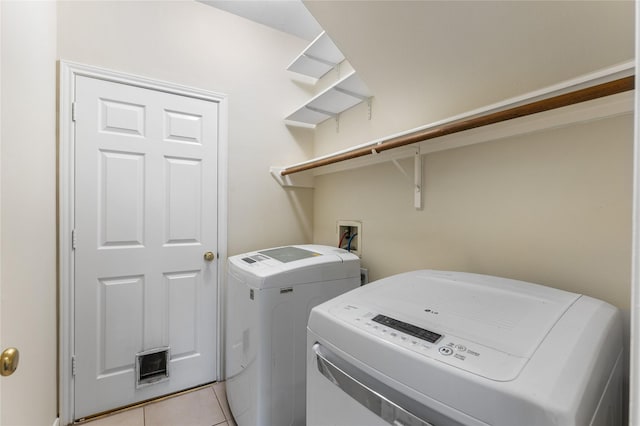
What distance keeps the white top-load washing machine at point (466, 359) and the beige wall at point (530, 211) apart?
203 mm

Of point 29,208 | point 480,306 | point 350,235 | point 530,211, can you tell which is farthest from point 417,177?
point 29,208

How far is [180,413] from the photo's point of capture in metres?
1.76

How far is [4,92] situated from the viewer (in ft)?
2.90

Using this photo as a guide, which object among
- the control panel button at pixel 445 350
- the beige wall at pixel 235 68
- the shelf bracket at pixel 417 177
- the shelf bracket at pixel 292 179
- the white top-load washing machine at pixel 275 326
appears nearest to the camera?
the control panel button at pixel 445 350

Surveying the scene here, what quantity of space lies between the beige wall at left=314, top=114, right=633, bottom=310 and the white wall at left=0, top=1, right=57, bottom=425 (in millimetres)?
1656

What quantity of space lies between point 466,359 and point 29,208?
165 cm

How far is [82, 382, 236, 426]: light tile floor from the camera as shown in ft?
5.54

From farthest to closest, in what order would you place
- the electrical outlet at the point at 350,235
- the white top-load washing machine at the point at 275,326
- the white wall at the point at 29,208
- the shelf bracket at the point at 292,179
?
1. the shelf bracket at the point at 292,179
2. the electrical outlet at the point at 350,235
3. the white top-load washing machine at the point at 275,326
4. the white wall at the point at 29,208

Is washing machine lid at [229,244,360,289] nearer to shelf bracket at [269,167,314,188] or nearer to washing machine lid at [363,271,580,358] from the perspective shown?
washing machine lid at [363,271,580,358]

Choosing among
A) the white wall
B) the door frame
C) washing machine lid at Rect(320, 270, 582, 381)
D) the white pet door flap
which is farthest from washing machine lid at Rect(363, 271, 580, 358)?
the door frame

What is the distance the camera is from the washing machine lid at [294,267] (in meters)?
1.38

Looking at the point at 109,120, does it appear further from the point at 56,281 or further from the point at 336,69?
the point at 336,69

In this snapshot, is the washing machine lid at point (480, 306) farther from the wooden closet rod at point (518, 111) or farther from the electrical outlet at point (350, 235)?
the electrical outlet at point (350, 235)

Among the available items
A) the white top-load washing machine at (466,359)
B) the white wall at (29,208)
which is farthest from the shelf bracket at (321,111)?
the white top-load washing machine at (466,359)
